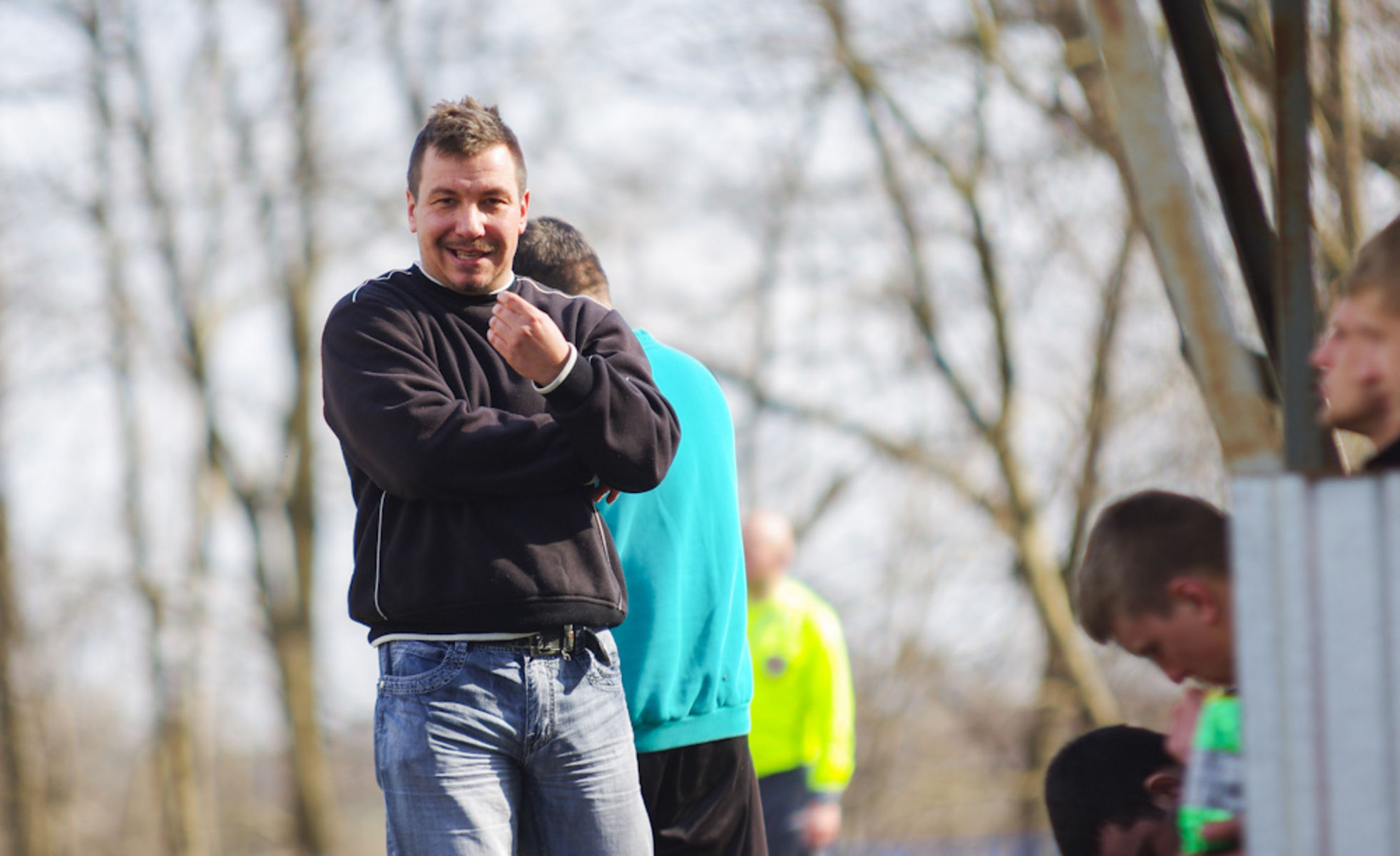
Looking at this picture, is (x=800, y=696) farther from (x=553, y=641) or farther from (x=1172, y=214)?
(x=1172, y=214)

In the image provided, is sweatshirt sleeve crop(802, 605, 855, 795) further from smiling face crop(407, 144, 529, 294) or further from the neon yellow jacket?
smiling face crop(407, 144, 529, 294)

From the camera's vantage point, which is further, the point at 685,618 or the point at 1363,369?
the point at 685,618

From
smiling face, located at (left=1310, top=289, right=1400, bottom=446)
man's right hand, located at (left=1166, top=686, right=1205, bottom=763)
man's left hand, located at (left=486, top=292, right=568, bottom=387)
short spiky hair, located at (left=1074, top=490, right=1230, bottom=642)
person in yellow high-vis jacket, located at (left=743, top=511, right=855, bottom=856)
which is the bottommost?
person in yellow high-vis jacket, located at (left=743, top=511, right=855, bottom=856)

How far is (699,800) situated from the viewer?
116 inches

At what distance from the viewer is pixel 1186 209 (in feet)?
7.02

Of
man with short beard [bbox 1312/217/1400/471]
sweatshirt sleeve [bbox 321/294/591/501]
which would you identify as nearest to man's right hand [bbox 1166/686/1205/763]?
man with short beard [bbox 1312/217/1400/471]

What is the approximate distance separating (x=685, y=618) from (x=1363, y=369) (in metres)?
1.41

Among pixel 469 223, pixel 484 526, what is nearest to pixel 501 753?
pixel 484 526

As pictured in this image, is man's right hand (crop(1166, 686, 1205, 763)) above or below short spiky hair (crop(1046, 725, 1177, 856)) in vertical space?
above

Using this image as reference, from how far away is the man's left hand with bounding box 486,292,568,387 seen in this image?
7.56ft

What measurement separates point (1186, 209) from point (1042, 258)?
11072mm

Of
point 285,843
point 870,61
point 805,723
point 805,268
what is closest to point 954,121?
point 870,61

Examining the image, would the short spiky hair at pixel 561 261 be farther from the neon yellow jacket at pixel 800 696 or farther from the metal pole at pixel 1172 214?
the neon yellow jacket at pixel 800 696

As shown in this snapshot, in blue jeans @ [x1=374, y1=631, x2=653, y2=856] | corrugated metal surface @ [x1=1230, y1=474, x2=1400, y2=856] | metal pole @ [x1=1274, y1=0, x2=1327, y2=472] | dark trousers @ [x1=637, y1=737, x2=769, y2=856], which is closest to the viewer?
corrugated metal surface @ [x1=1230, y1=474, x2=1400, y2=856]
